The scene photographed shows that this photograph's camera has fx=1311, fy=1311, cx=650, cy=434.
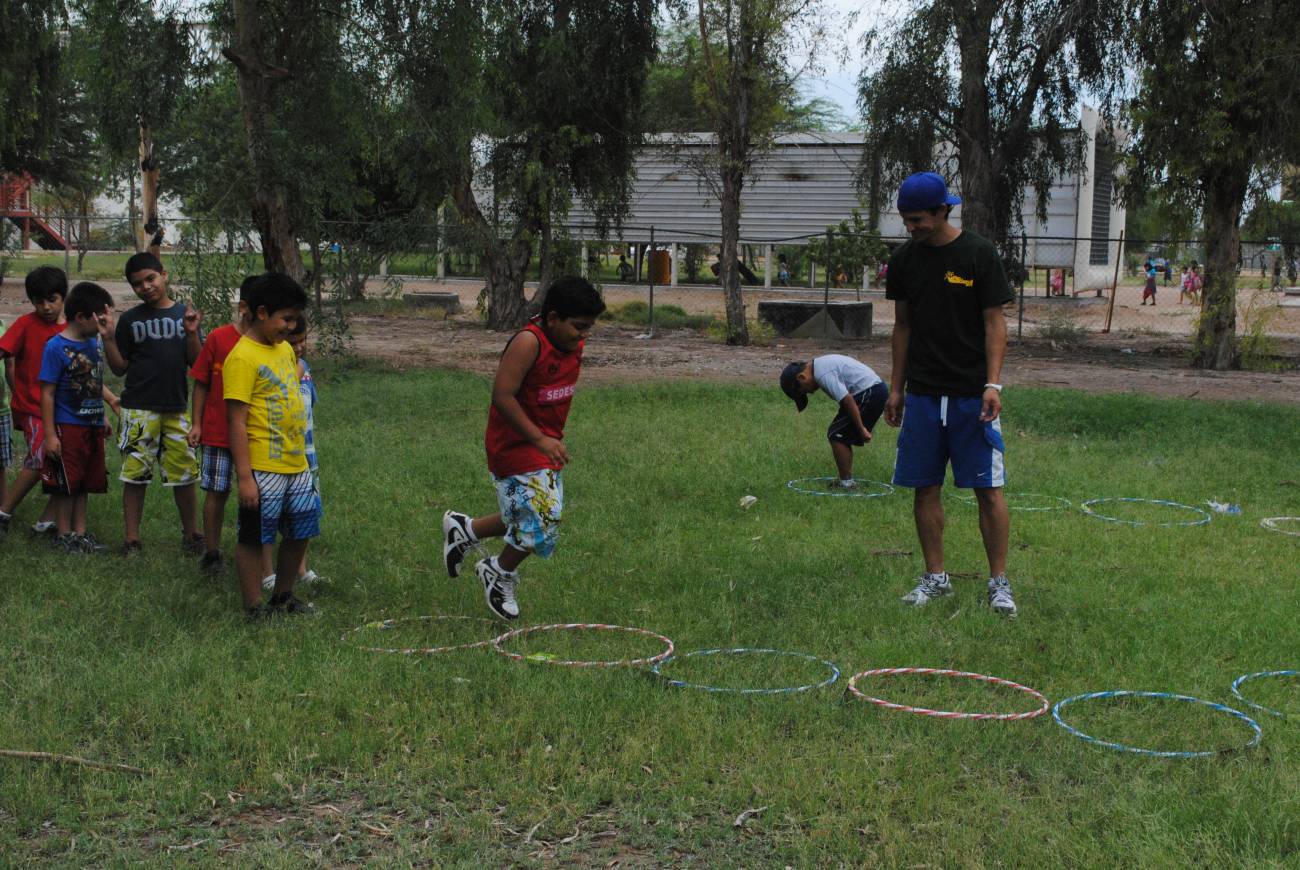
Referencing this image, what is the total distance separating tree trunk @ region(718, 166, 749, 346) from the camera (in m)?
21.2

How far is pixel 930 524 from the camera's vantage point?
6352 millimetres

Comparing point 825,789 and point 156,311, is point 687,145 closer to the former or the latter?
point 156,311

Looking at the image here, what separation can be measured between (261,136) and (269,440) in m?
8.91

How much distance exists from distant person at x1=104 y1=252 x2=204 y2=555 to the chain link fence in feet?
24.2

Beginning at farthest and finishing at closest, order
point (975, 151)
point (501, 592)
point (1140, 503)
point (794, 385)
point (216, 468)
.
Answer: point (975, 151)
point (794, 385)
point (1140, 503)
point (216, 468)
point (501, 592)

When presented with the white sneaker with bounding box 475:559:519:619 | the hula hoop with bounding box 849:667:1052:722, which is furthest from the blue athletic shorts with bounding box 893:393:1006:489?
the white sneaker with bounding box 475:559:519:619

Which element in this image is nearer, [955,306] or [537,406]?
[537,406]

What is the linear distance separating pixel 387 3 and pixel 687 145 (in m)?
10.1

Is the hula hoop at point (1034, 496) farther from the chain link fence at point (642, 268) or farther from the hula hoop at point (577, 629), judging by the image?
the chain link fence at point (642, 268)

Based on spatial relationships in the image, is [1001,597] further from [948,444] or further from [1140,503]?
[1140,503]

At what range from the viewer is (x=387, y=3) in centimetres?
1366

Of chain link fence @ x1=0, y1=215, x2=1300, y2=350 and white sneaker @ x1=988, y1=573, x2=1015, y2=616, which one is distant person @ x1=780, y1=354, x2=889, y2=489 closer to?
white sneaker @ x1=988, y1=573, x2=1015, y2=616

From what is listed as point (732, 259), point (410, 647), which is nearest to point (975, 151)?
point (732, 259)

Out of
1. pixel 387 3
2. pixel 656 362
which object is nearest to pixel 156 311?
pixel 387 3
